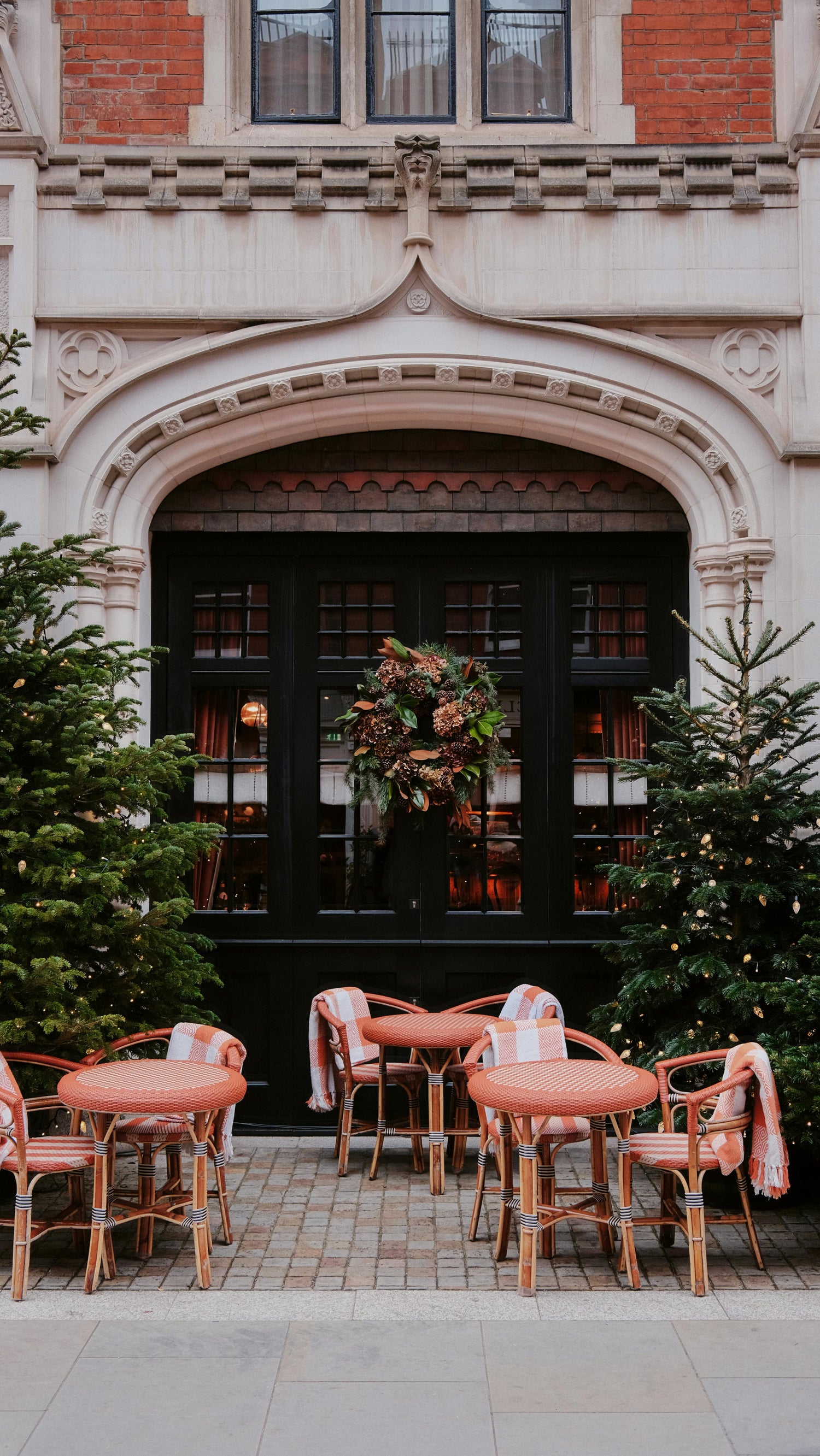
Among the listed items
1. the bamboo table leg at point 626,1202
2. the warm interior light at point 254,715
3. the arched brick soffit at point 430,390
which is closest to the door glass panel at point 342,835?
the warm interior light at point 254,715

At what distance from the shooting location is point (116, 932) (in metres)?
6.07

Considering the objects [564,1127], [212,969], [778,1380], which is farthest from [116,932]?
[778,1380]

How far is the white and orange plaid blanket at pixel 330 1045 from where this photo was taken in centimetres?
717

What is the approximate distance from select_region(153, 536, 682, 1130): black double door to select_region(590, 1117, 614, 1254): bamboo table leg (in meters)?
2.22

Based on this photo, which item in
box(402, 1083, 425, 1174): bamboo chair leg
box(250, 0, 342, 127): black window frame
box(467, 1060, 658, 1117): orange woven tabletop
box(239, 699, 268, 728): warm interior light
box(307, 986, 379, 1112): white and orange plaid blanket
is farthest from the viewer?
box(239, 699, 268, 728): warm interior light

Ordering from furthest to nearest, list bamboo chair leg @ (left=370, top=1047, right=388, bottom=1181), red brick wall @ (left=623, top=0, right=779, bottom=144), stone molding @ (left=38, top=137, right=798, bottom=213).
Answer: red brick wall @ (left=623, top=0, right=779, bottom=144) < stone molding @ (left=38, top=137, right=798, bottom=213) < bamboo chair leg @ (left=370, top=1047, right=388, bottom=1181)

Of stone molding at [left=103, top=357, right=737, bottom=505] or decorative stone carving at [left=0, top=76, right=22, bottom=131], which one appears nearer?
decorative stone carving at [left=0, top=76, right=22, bottom=131]

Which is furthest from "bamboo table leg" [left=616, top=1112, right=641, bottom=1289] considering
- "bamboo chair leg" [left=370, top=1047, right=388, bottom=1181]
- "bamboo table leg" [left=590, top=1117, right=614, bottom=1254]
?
"bamboo chair leg" [left=370, top=1047, right=388, bottom=1181]

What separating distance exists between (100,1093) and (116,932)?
40.6 inches

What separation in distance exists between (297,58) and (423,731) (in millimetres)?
4348

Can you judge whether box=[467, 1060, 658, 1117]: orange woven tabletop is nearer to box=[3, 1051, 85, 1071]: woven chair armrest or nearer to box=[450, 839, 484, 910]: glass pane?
box=[3, 1051, 85, 1071]: woven chair armrest

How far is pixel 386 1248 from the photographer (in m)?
5.79

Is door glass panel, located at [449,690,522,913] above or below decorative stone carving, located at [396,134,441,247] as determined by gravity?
below

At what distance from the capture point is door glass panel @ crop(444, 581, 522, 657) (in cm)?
818
